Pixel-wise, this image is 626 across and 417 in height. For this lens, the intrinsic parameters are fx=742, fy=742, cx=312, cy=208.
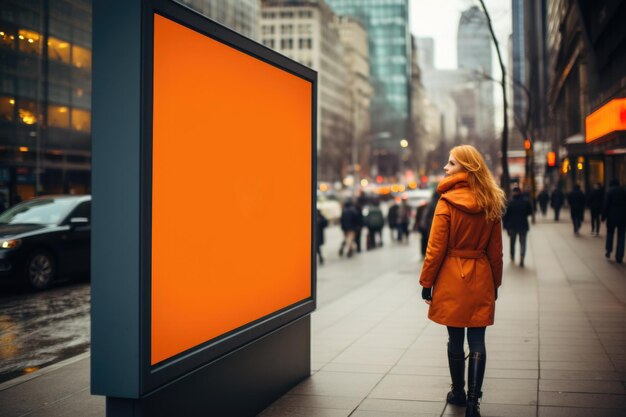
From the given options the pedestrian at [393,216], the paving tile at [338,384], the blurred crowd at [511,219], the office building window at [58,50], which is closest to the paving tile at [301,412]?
the paving tile at [338,384]

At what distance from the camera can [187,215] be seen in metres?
4.33

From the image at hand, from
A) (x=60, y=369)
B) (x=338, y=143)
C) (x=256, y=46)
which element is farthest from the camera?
(x=338, y=143)

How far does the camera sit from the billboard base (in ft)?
13.3

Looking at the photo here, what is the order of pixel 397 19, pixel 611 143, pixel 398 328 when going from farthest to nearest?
1. pixel 397 19
2. pixel 611 143
3. pixel 398 328

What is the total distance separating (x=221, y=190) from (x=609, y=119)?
17146 millimetres

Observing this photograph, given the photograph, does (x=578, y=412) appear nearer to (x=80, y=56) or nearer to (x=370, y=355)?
(x=370, y=355)

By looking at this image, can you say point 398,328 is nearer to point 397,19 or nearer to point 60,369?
point 60,369

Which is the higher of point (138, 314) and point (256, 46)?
point (256, 46)

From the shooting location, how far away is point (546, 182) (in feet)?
218

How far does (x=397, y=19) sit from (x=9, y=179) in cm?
16324

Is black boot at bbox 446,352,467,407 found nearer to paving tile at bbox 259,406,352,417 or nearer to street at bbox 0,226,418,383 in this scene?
paving tile at bbox 259,406,352,417

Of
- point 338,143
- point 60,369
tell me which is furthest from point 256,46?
point 338,143

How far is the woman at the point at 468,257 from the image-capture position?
203 inches

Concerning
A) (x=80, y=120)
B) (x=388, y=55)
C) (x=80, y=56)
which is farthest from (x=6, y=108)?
(x=388, y=55)
